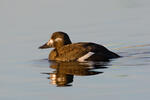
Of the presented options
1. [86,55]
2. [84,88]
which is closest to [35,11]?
[86,55]

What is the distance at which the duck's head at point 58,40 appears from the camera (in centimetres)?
1308

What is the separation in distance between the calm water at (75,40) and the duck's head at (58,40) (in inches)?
9.1

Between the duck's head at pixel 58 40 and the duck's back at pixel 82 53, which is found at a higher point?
the duck's head at pixel 58 40

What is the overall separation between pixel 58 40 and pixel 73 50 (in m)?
0.98

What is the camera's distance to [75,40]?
1359 cm

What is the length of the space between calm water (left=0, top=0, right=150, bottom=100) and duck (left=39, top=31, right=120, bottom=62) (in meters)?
0.25

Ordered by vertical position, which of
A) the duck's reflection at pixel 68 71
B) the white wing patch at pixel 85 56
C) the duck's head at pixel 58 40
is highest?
the duck's head at pixel 58 40

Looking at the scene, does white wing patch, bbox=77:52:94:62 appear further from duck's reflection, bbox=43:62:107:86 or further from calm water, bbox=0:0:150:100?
calm water, bbox=0:0:150:100

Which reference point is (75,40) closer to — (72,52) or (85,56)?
(72,52)

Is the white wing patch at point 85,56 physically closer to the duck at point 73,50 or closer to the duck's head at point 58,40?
the duck at point 73,50

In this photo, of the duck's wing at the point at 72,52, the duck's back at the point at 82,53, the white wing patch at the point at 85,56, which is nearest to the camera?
the duck's back at the point at 82,53

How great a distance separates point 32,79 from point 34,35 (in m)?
3.95

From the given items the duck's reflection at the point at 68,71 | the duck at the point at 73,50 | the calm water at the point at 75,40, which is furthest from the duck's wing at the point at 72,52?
the calm water at the point at 75,40

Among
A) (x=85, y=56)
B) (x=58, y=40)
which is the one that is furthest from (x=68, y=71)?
(x=58, y=40)
